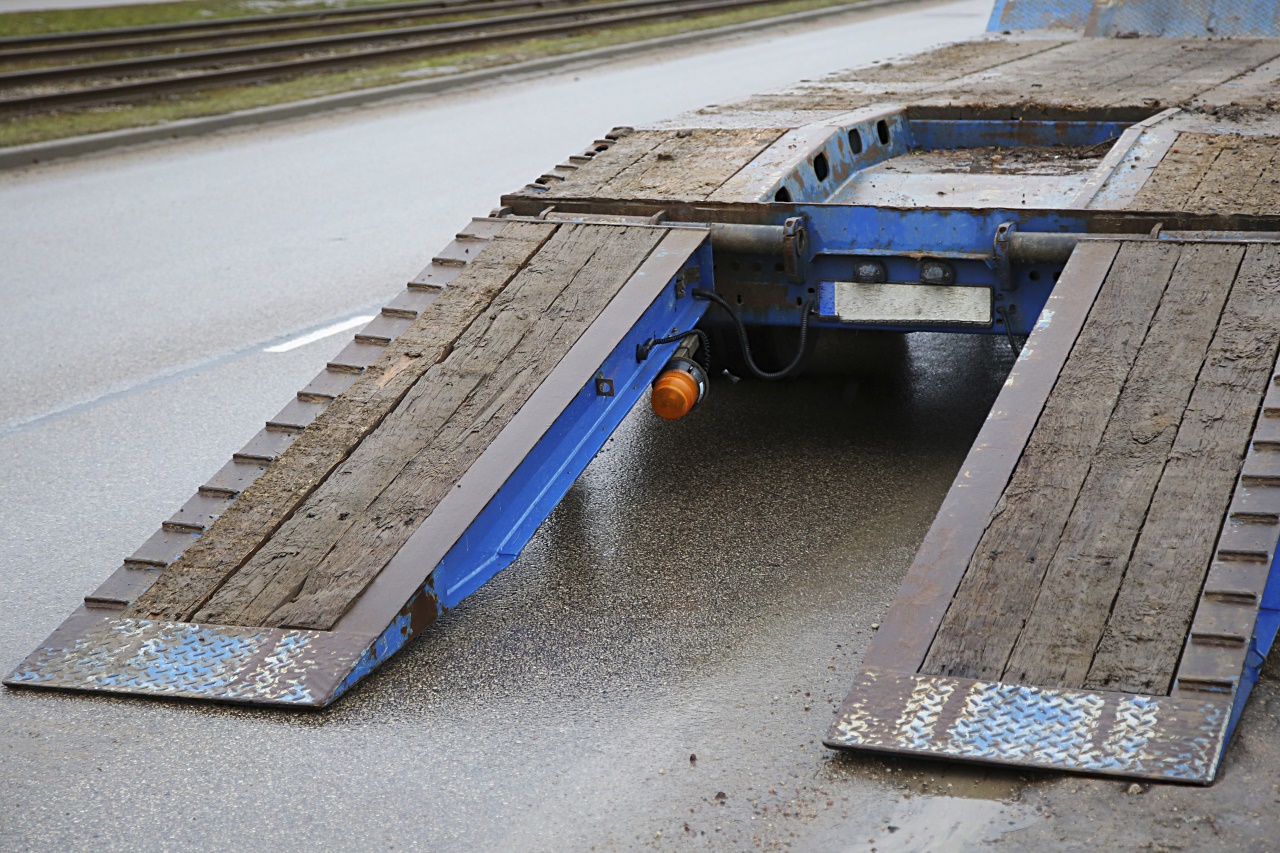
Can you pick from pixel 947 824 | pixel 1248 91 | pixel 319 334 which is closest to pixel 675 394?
pixel 947 824

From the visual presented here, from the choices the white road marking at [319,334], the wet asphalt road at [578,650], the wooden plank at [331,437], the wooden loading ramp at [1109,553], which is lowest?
the white road marking at [319,334]

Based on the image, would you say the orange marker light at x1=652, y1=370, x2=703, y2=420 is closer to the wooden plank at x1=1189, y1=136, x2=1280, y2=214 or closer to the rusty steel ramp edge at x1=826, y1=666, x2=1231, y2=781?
the rusty steel ramp edge at x1=826, y1=666, x2=1231, y2=781

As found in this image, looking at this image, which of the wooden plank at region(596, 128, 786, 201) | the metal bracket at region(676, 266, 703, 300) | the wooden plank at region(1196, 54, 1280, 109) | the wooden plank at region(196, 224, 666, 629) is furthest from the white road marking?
the wooden plank at region(1196, 54, 1280, 109)

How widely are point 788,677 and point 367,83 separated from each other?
1511cm

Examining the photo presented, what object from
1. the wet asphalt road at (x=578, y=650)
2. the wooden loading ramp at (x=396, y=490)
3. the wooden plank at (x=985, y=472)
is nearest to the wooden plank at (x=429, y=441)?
the wooden loading ramp at (x=396, y=490)

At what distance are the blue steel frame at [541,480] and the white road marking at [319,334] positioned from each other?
309 cm

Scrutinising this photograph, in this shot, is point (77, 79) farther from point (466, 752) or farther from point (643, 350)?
point (466, 752)

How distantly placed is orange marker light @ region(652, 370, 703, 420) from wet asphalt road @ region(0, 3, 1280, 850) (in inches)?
16.9

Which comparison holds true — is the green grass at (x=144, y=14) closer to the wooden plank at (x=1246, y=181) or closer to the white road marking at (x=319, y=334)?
the white road marking at (x=319, y=334)

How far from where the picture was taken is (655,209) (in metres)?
5.50

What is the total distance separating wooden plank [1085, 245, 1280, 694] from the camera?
3516mm

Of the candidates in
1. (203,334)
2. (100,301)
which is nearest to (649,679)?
(203,334)

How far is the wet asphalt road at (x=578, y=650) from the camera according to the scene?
3.35 meters

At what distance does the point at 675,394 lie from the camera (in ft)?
16.3
